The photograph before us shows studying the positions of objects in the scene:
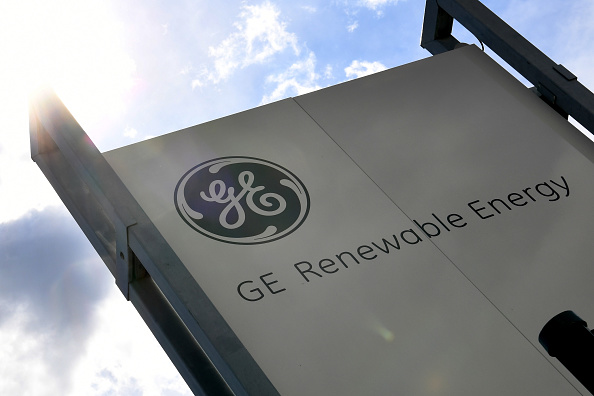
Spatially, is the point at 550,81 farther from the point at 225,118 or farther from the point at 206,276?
the point at 206,276

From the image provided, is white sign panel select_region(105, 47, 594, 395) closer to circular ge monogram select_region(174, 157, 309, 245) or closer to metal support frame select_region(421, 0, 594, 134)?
circular ge monogram select_region(174, 157, 309, 245)

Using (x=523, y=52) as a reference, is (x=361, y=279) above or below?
below

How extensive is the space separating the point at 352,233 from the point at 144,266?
91 centimetres

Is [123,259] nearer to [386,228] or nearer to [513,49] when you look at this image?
[386,228]

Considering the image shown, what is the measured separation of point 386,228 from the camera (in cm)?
363

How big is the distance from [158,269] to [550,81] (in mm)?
2477

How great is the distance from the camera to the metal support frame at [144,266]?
9.58ft

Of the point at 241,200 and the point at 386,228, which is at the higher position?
the point at 241,200

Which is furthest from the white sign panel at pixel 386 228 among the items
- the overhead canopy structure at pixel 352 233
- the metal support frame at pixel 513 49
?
the metal support frame at pixel 513 49

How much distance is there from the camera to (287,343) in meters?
3.10

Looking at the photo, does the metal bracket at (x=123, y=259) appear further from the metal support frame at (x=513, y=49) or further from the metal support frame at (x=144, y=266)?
the metal support frame at (x=513, y=49)

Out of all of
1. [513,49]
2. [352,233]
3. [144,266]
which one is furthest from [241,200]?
[513,49]

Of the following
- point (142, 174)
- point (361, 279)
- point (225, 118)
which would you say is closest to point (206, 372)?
point (361, 279)

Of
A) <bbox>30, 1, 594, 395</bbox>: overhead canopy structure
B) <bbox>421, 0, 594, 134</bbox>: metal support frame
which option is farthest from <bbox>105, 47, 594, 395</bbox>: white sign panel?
<bbox>421, 0, 594, 134</bbox>: metal support frame
